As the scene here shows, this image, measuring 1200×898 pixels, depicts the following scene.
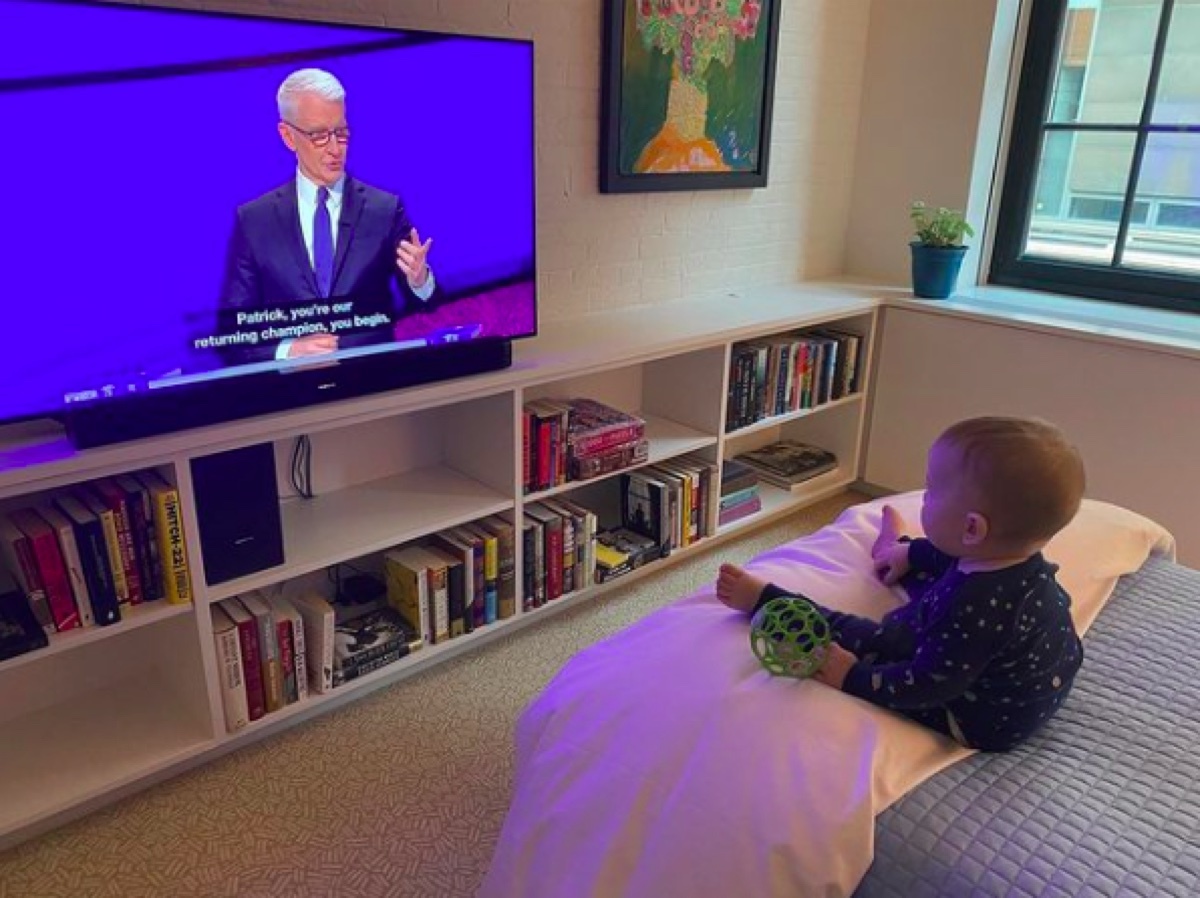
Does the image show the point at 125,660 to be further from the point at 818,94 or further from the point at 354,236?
the point at 818,94

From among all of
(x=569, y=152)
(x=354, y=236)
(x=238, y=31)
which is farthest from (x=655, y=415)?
(x=238, y=31)

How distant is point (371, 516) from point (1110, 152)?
266 cm

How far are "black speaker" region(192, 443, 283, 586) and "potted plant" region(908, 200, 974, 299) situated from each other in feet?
7.29

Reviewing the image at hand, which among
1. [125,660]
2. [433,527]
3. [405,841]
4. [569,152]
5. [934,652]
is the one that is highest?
[569,152]

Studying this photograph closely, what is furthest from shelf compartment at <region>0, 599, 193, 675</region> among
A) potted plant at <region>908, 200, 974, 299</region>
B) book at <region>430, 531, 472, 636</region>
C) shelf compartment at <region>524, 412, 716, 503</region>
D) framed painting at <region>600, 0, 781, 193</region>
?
potted plant at <region>908, 200, 974, 299</region>

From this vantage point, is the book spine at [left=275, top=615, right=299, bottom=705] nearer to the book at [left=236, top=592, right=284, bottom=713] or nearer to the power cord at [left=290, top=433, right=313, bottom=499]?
the book at [left=236, top=592, right=284, bottom=713]

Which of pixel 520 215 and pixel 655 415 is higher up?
pixel 520 215

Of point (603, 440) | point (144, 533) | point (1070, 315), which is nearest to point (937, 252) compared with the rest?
point (1070, 315)

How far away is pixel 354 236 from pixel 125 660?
1.07m

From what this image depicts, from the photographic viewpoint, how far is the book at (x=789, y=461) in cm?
325

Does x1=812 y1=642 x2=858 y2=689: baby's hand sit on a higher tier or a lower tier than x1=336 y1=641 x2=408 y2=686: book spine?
higher

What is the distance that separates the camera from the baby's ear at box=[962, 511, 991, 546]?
121 cm

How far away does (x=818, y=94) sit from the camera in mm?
3230

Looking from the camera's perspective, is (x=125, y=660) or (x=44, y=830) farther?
(x=125, y=660)
